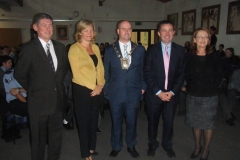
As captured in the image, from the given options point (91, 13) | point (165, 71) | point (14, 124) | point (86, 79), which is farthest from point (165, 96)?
point (91, 13)

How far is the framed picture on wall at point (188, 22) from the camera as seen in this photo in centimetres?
948

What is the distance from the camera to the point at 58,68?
201 centimetres

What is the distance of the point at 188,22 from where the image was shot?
988 cm

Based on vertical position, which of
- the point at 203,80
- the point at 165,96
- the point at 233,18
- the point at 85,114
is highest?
the point at 233,18

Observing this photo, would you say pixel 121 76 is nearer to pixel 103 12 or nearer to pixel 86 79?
pixel 86 79

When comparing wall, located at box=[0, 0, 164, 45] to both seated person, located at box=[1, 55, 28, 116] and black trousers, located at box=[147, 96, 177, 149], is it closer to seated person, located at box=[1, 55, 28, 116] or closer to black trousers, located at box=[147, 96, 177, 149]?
seated person, located at box=[1, 55, 28, 116]

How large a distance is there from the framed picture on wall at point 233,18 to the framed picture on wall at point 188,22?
2131mm

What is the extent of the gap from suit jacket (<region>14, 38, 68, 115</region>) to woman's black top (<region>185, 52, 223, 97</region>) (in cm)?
148

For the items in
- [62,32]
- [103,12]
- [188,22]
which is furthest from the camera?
[103,12]

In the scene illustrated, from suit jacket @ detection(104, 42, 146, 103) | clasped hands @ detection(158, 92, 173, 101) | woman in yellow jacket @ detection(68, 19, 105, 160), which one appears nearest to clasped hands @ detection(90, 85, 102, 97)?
woman in yellow jacket @ detection(68, 19, 105, 160)

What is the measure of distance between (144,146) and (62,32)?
32.0ft

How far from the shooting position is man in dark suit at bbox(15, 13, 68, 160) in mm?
1880

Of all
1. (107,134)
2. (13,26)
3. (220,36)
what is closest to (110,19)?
(13,26)

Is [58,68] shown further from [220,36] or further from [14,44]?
[14,44]
